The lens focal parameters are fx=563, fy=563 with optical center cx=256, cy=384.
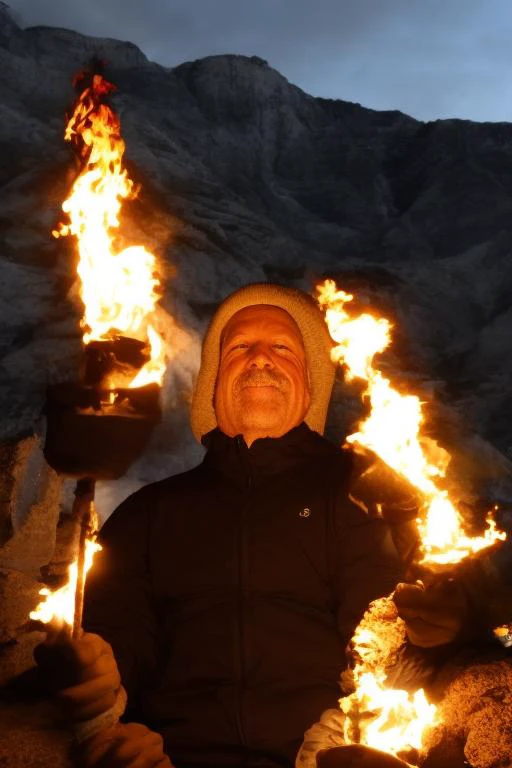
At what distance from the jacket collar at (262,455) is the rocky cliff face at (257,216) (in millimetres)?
11152

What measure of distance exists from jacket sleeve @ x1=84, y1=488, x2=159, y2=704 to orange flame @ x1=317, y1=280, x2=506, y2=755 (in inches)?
44.6

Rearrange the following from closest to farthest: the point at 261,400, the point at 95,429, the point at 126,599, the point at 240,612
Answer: the point at 95,429 → the point at 240,612 → the point at 126,599 → the point at 261,400

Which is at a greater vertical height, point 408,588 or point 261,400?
point 261,400

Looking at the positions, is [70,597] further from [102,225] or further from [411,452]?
[411,452]

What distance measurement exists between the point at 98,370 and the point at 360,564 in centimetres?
174

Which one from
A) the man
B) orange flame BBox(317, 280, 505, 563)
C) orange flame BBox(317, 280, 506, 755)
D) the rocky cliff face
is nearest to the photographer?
the man

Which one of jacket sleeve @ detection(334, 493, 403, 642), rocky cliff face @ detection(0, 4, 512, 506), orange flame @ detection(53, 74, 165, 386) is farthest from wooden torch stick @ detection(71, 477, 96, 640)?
rocky cliff face @ detection(0, 4, 512, 506)

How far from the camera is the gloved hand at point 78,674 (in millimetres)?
2594

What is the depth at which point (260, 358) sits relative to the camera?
164 inches

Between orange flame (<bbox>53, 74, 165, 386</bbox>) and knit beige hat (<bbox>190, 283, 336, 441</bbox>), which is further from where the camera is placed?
knit beige hat (<bbox>190, 283, 336, 441</bbox>)

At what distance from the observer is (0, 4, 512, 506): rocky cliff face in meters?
18.0

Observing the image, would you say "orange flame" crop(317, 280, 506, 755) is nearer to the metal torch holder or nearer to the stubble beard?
the stubble beard

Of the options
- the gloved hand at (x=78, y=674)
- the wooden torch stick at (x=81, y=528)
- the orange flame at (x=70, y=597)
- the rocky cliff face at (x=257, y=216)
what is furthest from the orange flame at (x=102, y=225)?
the rocky cliff face at (x=257, y=216)

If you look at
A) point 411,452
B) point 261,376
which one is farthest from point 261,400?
point 411,452
